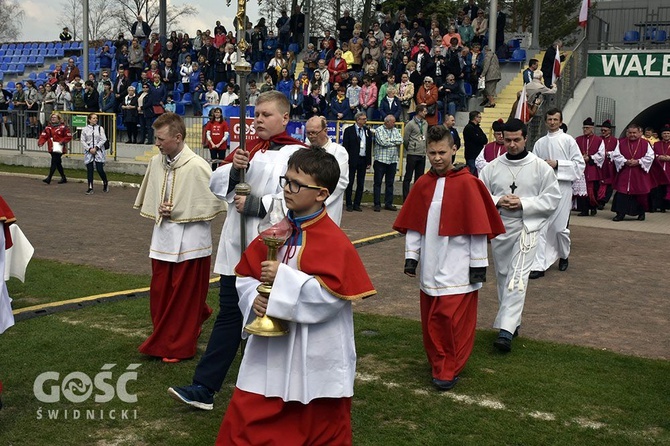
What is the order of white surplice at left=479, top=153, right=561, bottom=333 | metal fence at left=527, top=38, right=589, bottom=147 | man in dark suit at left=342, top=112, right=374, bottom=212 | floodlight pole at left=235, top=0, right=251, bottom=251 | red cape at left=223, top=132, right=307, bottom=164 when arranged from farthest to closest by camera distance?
metal fence at left=527, top=38, right=589, bottom=147
man in dark suit at left=342, top=112, right=374, bottom=212
white surplice at left=479, top=153, right=561, bottom=333
red cape at left=223, top=132, right=307, bottom=164
floodlight pole at left=235, top=0, right=251, bottom=251

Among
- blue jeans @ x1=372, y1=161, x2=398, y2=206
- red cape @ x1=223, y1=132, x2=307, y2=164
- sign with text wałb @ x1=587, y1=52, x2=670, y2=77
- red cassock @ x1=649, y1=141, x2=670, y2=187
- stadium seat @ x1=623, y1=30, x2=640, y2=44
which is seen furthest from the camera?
stadium seat @ x1=623, y1=30, x2=640, y2=44

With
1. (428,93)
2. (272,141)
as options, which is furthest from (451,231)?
(428,93)

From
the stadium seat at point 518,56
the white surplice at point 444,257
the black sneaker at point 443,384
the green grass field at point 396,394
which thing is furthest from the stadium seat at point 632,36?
the black sneaker at point 443,384

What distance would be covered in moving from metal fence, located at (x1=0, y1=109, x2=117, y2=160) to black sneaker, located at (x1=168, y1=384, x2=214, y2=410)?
68.4ft

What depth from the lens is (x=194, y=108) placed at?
92.9 feet

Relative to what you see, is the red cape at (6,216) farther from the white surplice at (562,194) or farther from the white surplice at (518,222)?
the white surplice at (562,194)

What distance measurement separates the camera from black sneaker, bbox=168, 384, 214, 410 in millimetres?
5746

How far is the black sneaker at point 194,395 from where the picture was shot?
575 centimetres

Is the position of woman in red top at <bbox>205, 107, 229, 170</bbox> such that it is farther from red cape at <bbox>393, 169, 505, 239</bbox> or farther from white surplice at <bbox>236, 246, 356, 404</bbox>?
white surplice at <bbox>236, 246, 356, 404</bbox>

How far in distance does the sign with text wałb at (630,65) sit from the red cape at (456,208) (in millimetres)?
19178

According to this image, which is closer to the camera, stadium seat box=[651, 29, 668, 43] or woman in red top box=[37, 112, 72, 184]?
woman in red top box=[37, 112, 72, 184]

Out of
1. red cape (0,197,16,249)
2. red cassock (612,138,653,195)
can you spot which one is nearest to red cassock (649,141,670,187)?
red cassock (612,138,653,195)

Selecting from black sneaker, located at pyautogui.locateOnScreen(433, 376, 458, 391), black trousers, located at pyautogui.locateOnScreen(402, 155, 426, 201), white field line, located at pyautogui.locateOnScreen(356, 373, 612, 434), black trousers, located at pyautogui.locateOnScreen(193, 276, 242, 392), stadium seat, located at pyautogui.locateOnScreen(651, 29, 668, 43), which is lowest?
white field line, located at pyautogui.locateOnScreen(356, 373, 612, 434)

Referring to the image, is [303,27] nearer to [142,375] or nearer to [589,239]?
[589,239]
